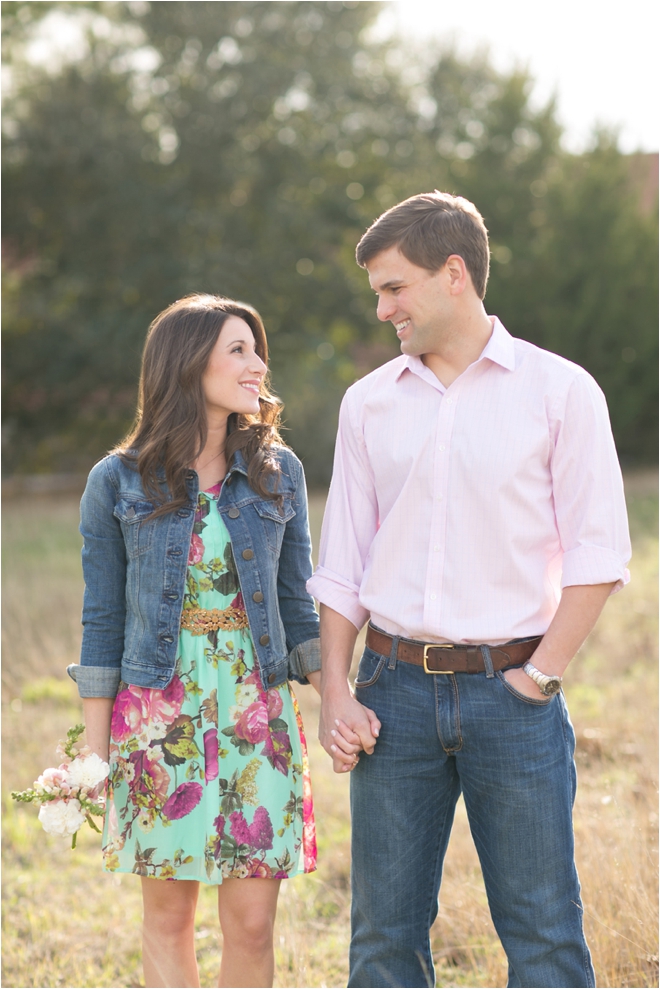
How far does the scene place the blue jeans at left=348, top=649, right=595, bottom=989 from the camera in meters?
2.31

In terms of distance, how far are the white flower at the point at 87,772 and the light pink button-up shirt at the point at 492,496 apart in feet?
2.60

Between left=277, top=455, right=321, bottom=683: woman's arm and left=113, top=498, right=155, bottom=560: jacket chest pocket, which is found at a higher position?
left=113, top=498, right=155, bottom=560: jacket chest pocket

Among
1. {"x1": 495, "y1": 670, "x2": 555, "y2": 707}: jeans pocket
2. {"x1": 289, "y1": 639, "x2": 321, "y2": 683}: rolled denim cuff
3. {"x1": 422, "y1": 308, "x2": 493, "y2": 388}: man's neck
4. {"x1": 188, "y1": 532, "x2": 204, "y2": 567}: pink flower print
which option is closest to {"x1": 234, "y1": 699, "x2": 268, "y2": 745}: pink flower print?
{"x1": 289, "y1": 639, "x2": 321, "y2": 683}: rolled denim cuff

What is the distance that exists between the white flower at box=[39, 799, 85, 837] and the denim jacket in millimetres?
289

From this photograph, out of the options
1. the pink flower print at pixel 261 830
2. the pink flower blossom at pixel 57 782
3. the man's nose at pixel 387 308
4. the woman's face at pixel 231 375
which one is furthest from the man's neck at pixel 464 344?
the pink flower blossom at pixel 57 782

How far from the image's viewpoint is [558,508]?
2.34 meters

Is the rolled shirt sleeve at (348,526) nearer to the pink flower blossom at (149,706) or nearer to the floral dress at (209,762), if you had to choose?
the floral dress at (209,762)

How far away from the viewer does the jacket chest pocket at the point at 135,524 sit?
2.63m

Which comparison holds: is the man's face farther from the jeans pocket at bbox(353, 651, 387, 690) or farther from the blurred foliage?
the blurred foliage

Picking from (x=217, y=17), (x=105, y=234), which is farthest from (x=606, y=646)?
(x=217, y=17)

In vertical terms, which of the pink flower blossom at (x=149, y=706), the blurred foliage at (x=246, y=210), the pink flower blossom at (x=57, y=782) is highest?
the blurred foliage at (x=246, y=210)

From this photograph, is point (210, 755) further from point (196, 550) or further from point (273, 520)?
point (273, 520)

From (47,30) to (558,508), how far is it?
72.4 ft

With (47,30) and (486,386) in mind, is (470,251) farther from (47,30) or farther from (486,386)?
(47,30)
